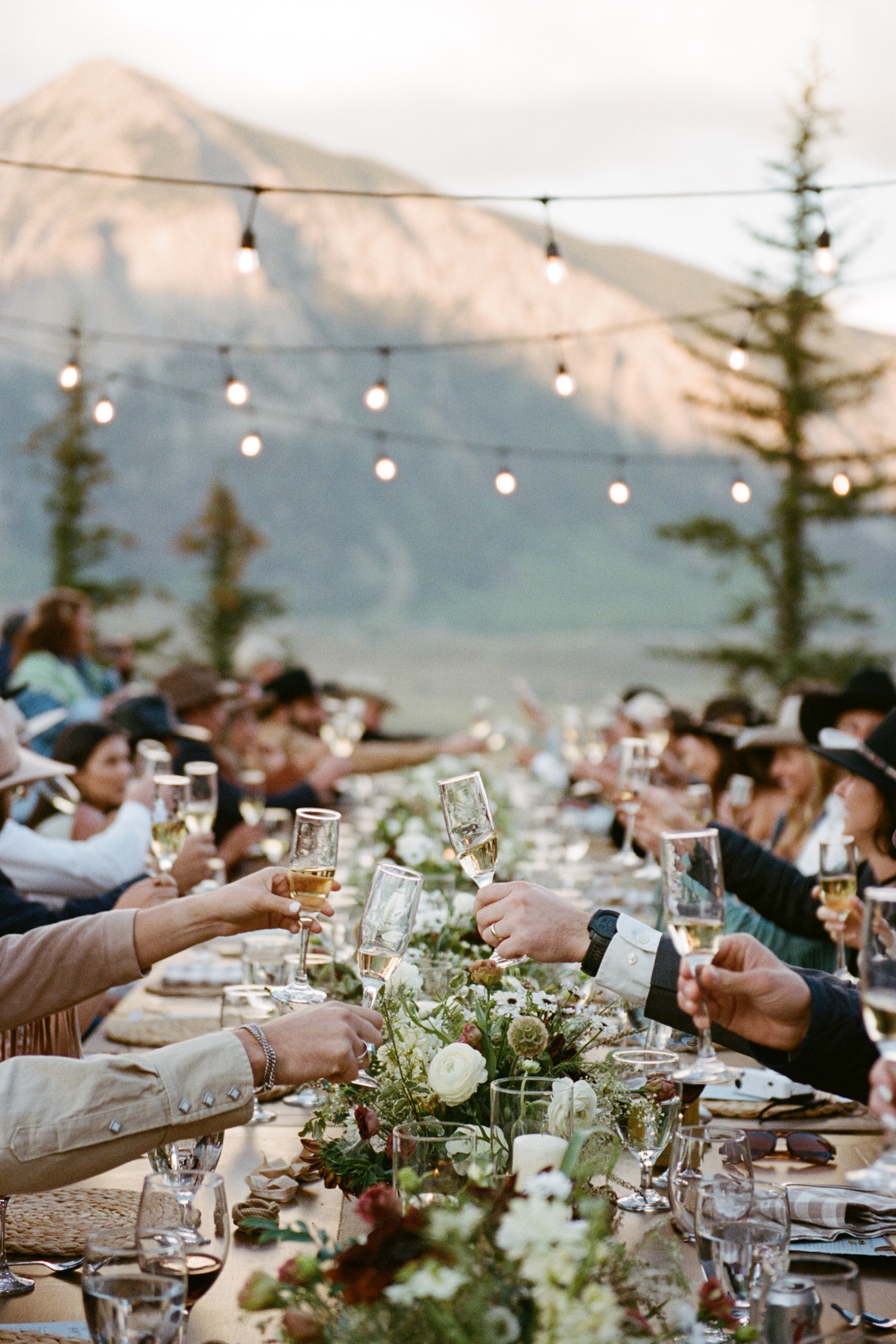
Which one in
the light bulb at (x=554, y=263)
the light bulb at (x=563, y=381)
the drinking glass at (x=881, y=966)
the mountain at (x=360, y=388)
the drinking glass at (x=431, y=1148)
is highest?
the mountain at (x=360, y=388)

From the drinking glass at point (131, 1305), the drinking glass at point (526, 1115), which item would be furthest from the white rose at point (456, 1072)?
the drinking glass at point (131, 1305)

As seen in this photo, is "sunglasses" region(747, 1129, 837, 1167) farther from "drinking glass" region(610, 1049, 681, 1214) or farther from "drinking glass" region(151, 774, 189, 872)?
"drinking glass" region(151, 774, 189, 872)

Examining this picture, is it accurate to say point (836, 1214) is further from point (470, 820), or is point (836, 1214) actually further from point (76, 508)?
point (76, 508)

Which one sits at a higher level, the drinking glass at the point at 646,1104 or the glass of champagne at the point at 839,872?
the glass of champagne at the point at 839,872

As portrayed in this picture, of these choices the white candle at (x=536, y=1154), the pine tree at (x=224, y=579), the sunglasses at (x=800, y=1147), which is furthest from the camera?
the pine tree at (x=224, y=579)

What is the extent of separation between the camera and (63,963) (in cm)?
208

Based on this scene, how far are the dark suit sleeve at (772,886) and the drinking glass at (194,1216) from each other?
2.43 metres

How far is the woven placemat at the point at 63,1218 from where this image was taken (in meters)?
1.70

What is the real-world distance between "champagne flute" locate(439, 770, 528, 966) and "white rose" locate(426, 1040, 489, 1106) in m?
0.28

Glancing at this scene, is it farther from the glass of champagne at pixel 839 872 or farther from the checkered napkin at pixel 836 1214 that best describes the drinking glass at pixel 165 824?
the checkered napkin at pixel 836 1214

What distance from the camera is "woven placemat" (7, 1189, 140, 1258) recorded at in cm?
170

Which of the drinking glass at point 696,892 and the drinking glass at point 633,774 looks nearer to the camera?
the drinking glass at point 696,892

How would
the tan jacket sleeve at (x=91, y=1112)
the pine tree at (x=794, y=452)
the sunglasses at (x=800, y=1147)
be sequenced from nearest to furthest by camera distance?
the tan jacket sleeve at (x=91, y=1112)
the sunglasses at (x=800, y=1147)
the pine tree at (x=794, y=452)

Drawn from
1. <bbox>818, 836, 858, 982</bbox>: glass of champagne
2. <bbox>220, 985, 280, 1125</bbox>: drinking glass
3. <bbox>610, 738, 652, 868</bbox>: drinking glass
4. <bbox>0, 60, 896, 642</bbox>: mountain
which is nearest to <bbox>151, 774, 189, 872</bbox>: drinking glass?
<bbox>220, 985, 280, 1125</bbox>: drinking glass
